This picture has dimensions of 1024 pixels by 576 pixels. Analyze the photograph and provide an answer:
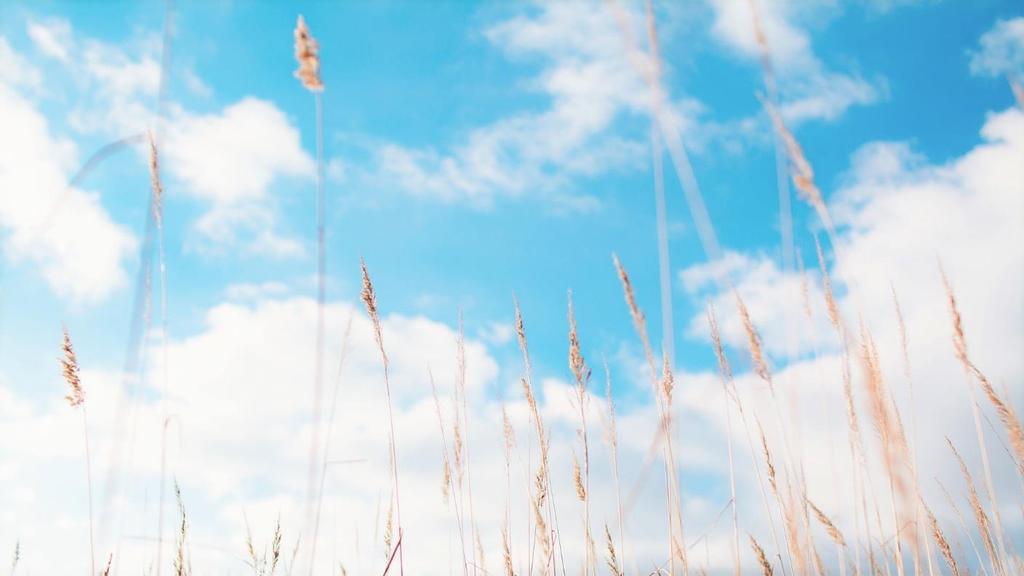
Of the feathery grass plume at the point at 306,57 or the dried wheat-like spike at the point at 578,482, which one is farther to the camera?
the dried wheat-like spike at the point at 578,482

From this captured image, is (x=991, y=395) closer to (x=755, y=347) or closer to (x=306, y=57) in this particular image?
(x=755, y=347)

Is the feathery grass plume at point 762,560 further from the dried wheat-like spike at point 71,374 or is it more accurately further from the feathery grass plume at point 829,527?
the dried wheat-like spike at point 71,374

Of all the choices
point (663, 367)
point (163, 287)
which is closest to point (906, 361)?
point (663, 367)

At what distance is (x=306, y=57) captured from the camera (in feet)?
5.78

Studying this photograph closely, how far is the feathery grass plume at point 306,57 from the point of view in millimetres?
1753

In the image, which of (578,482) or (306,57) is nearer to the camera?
(306,57)

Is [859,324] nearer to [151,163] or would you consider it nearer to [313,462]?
[313,462]

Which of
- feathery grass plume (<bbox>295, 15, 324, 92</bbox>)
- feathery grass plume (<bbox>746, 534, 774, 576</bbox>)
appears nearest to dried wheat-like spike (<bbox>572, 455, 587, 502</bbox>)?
feathery grass plume (<bbox>746, 534, 774, 576</bbox>)

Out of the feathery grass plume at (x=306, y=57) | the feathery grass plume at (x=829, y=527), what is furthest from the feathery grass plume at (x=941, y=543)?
the feathery grass plume at (x=306, y=57)

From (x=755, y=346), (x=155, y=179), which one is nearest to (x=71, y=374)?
(x=155, y=179)

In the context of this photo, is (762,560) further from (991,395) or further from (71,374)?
(71,374)

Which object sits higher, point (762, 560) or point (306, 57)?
point (306, 57)

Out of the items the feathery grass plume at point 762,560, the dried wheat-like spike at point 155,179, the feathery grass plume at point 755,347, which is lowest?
the feathery grass plume at point 762,560

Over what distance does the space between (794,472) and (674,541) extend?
50 centimetres
